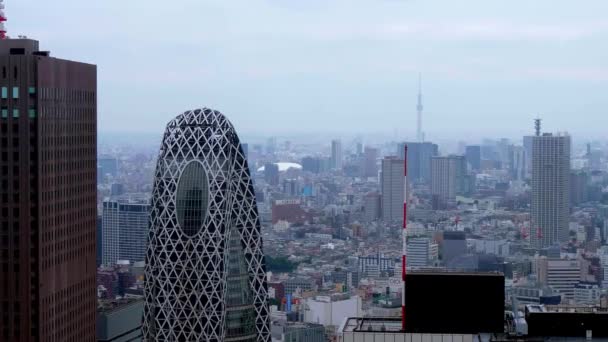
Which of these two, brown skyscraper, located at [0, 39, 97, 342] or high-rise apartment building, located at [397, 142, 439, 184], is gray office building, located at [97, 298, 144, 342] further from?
high-rise apartment building, located at [397, 142, 439, 184]

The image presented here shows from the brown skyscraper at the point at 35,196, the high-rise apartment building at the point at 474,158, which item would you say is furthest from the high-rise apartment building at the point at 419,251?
the brown skyscraper at the point at 35,196

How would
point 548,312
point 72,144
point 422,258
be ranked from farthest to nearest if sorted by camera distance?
point 422,258 → point 72,144 → point 548,312

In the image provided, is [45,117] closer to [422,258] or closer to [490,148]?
[422,258]

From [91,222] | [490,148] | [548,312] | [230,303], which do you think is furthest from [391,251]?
[548,312]

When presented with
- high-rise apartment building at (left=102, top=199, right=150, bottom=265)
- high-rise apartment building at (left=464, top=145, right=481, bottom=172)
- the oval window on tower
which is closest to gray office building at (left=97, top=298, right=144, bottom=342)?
the oval window on tower

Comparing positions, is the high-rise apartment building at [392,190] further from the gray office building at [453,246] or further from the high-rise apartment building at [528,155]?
the high-rise apartment building at [528,155]

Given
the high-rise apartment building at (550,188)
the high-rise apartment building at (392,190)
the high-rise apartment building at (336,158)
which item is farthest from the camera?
the high-rise apartment building at (336,158)

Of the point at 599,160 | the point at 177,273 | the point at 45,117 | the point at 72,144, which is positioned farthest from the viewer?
the point at 599,160
